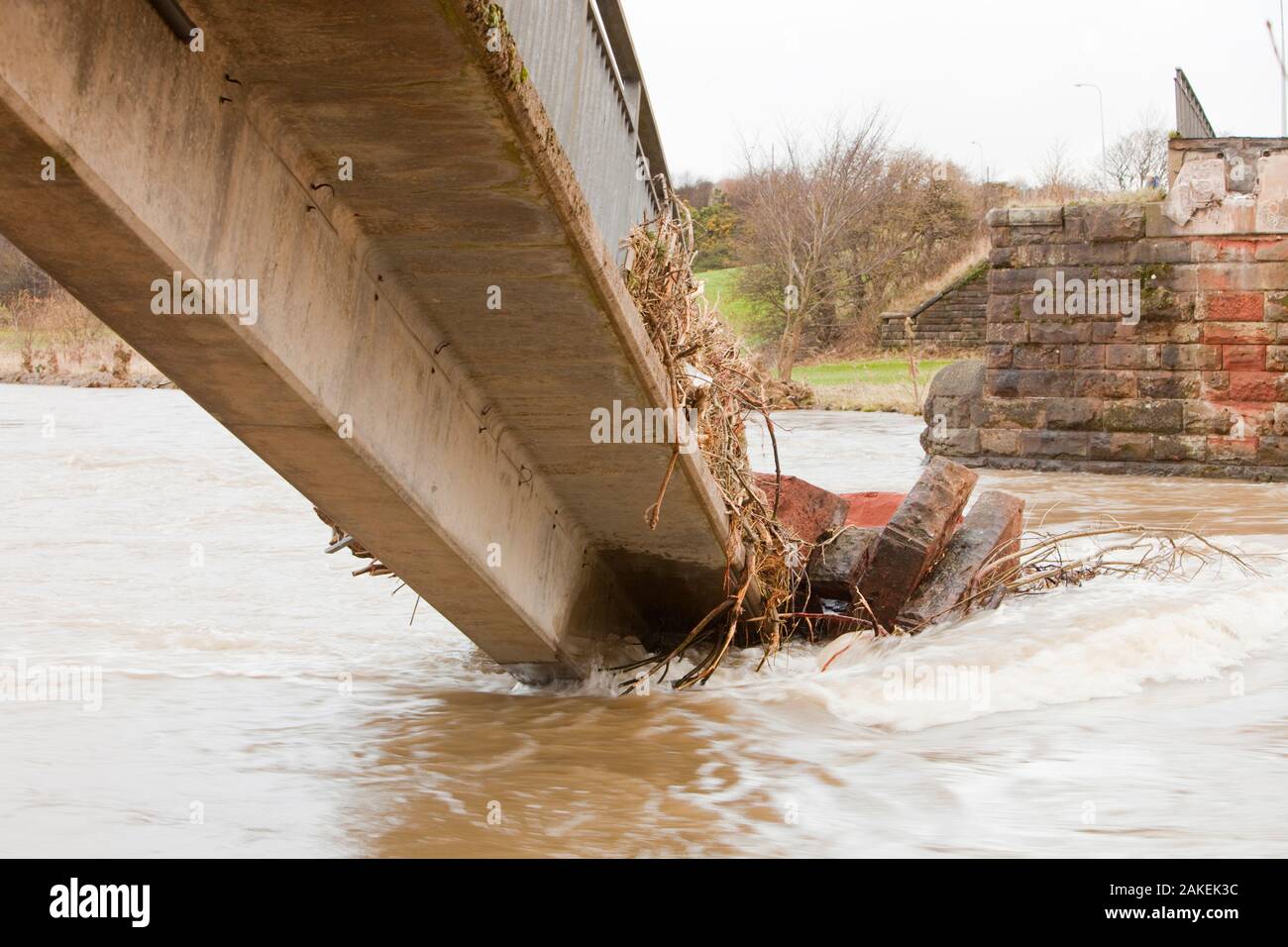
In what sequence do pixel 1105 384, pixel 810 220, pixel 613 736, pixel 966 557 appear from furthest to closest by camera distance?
pixel 810 220
pixel 1105 384
pixel 966 557
pixel 613 736

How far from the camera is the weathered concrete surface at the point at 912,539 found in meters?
7.55

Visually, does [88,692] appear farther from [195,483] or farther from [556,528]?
[195,483]

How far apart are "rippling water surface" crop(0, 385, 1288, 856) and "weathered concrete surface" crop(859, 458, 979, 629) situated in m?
0.28

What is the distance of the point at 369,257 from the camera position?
4594 mm

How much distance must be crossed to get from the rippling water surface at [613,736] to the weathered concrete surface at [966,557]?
18cm

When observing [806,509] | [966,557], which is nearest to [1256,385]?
[966,557]

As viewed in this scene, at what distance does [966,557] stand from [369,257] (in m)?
4.63

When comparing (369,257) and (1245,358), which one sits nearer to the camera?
(369,257)

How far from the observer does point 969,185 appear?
50.6m

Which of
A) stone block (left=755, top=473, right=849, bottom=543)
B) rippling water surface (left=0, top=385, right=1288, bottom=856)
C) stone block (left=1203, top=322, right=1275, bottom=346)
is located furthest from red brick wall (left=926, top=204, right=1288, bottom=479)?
stone block (left=755, top=473, right=849, bottom=543)

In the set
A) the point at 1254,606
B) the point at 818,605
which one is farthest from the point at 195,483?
the point at 1254,606

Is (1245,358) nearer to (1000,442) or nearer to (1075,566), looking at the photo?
(1000,442)

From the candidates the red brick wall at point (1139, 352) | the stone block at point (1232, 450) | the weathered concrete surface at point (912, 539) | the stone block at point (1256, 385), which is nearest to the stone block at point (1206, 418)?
the red brick wall at point (1139, 352)

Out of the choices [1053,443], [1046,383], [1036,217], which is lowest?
[1053,443]
